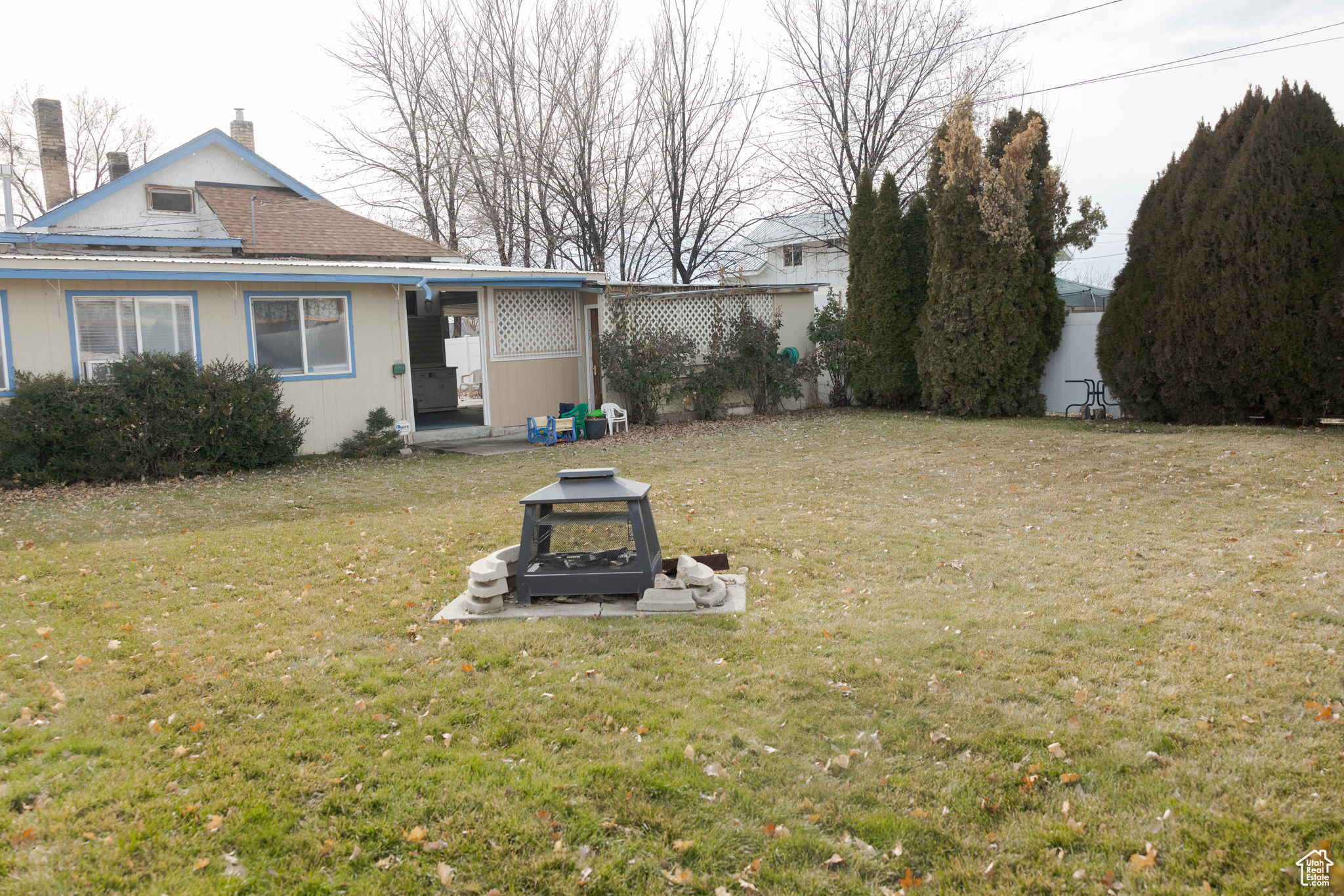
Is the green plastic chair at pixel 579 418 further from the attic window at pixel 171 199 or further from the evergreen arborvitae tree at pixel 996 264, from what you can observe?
the attic window at pixel 171 199

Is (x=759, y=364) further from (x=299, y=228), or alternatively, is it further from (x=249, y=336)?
(x=299, y=228)

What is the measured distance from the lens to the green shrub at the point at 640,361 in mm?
14266

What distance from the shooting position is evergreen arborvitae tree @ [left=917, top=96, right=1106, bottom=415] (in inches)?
526

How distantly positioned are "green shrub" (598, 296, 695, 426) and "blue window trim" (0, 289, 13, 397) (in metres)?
7.84

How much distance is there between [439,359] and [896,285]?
997 centimetres

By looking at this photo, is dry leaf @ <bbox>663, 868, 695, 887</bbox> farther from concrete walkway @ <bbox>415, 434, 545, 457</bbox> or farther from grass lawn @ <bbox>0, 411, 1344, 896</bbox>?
concrete walkway @ <bbox>415, 434, 545, 457</bbox>

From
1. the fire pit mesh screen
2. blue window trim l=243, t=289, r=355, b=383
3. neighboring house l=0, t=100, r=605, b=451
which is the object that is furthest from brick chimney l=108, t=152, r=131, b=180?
the fire pit mesh screen

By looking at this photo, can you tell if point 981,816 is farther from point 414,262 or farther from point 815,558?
point 414,262

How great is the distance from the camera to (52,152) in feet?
57.1

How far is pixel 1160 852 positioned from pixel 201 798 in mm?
3201

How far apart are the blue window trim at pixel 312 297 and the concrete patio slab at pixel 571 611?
801cm

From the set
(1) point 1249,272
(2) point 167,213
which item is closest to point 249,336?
(2) point 167,213

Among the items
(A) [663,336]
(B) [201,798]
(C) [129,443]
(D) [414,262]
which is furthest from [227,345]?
(B) [201,798]

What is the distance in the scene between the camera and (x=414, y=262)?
630 inches
